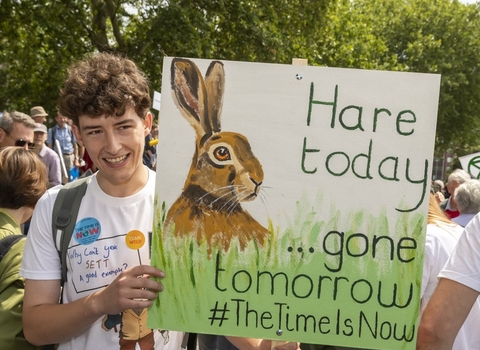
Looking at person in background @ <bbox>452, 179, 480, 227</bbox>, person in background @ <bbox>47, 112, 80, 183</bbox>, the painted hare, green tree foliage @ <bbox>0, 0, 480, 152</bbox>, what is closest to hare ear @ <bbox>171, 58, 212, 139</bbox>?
the painted hare

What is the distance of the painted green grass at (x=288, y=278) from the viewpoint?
6.83 feet

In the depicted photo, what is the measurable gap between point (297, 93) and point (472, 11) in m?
35.9

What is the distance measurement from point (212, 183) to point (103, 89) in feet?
1.43

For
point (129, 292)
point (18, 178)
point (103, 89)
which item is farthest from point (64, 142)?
point (129, 292)

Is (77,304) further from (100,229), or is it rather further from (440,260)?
(440,260)

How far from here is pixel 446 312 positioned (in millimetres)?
2014

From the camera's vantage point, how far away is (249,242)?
6.95 feet

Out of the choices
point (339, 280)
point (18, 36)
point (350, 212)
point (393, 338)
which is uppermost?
point (18, 36)

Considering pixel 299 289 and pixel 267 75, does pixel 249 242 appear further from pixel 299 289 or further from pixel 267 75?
pixel 267 75

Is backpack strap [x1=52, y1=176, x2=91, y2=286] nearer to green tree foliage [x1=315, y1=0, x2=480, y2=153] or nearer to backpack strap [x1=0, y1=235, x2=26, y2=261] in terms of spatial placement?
backpack strap [x1=0, y1=235, x2=26, y2=261]

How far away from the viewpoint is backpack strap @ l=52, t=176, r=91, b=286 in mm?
2215

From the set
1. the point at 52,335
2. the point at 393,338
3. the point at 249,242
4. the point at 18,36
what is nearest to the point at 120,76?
Answer: the point at 249,242

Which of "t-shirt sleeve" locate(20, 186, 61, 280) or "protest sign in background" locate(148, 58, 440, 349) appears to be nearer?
"protest sign in background" locate(148, 58, 440, 349)

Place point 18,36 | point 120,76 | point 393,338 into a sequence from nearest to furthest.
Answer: point 393,338
point 120,76
point 18,36
